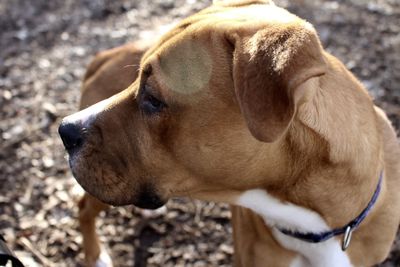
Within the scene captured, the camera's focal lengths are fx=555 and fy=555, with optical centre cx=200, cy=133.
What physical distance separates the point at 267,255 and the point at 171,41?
1.38 meters

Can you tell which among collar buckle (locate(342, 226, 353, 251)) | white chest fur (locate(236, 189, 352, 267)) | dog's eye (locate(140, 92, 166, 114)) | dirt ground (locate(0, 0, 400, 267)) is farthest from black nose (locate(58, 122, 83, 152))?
dirt ground (locate(0, 0, 400, 267))

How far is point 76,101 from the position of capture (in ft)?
19.2

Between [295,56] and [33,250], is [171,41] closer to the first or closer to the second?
[295,56]

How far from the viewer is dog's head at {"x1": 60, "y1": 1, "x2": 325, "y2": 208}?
87.9 inches

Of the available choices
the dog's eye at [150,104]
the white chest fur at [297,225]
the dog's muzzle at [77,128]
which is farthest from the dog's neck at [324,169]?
the dog's muzzle at [77,128]

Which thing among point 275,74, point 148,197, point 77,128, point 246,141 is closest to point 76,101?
point 77,128

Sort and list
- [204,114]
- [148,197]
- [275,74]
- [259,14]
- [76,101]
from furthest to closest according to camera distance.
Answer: [76,101], [148,197], [259,14], [204,114], [275,74]

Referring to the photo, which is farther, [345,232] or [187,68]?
[345,232]

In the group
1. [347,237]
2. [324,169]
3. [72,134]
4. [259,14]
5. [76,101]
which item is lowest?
[76,101]

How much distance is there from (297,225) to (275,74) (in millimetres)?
1076

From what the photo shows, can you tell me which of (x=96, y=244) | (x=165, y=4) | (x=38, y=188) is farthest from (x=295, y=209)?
(x=165, y=4)

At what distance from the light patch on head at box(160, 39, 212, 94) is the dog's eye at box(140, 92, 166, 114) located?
0.10m

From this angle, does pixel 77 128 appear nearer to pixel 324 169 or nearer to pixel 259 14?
pixel 259 14

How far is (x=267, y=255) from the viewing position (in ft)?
10.6
